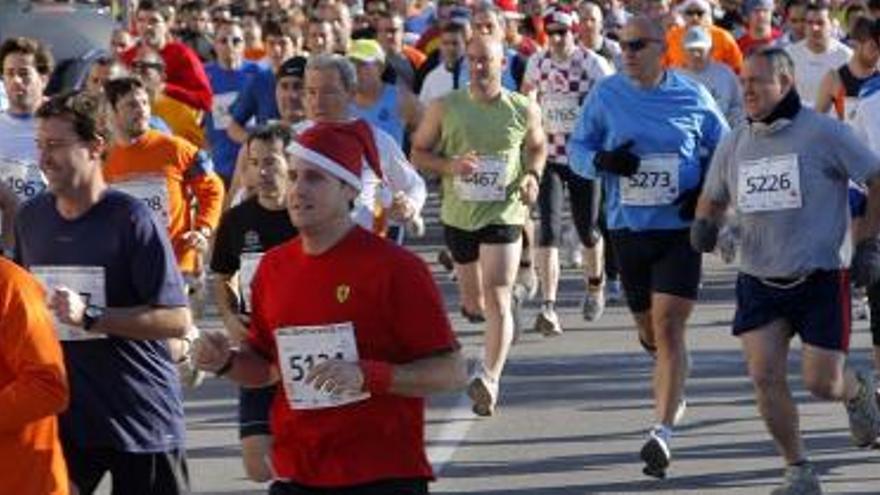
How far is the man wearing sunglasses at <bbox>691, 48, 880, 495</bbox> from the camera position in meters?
10.4

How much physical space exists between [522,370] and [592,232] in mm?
2225

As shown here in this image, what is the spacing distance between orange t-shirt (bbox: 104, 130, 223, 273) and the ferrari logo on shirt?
5603mm

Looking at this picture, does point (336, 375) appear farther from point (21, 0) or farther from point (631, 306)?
point (21, 0)

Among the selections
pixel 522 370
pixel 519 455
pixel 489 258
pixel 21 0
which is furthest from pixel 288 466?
pixel 21 0

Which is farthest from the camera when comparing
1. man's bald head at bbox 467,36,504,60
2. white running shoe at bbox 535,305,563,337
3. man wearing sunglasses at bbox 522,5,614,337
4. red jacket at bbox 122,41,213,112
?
red jacket at bbox 122,41,213,112

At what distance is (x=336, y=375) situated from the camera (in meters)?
6.57

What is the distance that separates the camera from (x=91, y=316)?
7.52 metres

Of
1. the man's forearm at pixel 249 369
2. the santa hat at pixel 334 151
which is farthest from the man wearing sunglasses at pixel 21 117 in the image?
the santa hat at pixel 334 151

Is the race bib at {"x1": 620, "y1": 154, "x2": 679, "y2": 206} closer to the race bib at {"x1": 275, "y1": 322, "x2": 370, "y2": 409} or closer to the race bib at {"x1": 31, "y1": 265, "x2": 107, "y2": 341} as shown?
the race bib at {"x1": 31, "y1": 265, "x2": 107, "y2": 341}

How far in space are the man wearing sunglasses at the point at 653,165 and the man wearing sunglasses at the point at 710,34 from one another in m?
6.58

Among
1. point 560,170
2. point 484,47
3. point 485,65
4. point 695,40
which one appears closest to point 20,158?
point 484,47

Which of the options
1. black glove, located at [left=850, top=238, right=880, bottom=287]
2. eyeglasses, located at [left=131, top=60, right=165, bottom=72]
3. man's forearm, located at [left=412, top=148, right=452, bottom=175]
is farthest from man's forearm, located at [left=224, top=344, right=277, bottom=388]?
eyeglasses, located at [left=131, top=60, right=165, bottom=72]

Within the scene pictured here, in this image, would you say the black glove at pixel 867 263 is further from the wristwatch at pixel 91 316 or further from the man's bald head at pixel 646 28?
the wristwatch at pixel 91 316

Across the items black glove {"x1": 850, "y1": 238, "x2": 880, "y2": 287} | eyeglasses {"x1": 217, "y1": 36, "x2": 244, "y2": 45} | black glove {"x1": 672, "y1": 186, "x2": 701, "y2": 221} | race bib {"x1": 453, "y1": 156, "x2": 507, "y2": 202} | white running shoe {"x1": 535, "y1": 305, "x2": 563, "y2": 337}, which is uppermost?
black glove {"x1": 850, "y1": 238, "x2": 880, "y2": 287}
